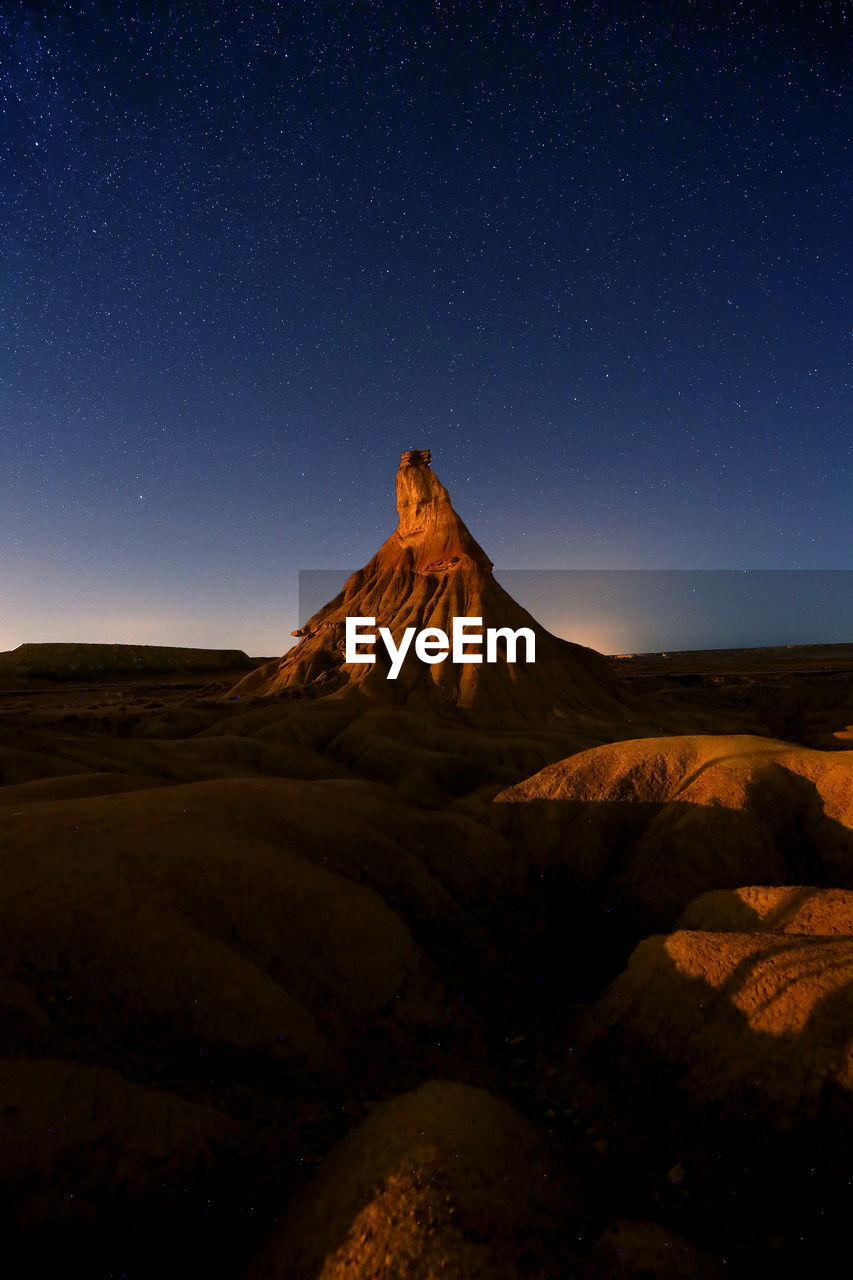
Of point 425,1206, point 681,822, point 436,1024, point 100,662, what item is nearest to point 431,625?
point 681,822

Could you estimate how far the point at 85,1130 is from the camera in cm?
429

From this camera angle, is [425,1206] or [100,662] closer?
[425,1206]

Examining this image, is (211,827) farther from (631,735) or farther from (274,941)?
(631,735)

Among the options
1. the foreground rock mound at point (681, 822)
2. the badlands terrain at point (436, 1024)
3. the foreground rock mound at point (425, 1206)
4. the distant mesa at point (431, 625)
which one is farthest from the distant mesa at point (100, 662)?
the foreground rock mound at point (425, 1206)

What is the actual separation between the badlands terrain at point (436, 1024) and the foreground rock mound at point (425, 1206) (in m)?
A: 0.02

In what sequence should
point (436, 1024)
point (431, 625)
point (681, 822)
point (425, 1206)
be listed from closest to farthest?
point (425, 1206)
point (436, 1024)
point (681, 822)
point (431, 625)

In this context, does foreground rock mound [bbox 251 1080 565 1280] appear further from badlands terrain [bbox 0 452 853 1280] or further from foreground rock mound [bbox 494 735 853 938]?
foreground rock mound [bbox 494 735 853 938]

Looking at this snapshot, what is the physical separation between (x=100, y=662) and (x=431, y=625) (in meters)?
90.4

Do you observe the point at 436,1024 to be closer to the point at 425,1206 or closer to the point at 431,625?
the point at 425,1206

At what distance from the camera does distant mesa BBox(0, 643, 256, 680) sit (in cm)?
10231

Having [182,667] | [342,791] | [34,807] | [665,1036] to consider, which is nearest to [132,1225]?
[665,1036]

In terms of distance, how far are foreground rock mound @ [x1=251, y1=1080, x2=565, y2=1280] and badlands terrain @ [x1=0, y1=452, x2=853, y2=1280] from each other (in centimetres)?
2

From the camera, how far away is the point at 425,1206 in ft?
12.8

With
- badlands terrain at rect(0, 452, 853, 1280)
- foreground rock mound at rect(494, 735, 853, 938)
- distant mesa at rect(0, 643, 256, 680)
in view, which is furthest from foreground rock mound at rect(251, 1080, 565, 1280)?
distant mesa at rect(0, 643, 256, 680)
